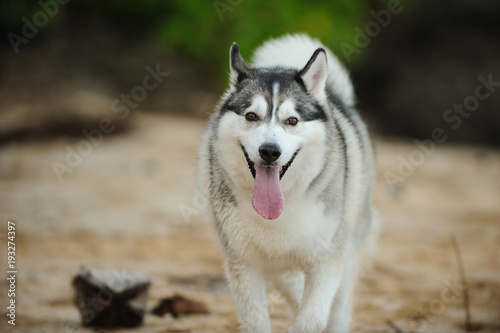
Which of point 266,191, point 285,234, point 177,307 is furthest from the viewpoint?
point 177,307

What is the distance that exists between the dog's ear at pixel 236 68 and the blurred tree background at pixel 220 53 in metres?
8.76

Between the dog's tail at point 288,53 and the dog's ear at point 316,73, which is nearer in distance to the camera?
the dog's ear at point 316,73

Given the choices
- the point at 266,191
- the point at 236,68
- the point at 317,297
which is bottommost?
the point at 317,297

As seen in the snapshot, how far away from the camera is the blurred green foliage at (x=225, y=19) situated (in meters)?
Answer: 12.7

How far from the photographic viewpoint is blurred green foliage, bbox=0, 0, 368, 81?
12.7 metres

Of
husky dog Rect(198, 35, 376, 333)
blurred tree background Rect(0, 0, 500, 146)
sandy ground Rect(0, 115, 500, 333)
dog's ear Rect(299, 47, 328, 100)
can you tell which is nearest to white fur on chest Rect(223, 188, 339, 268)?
husky dog Rect(198, 35, 376, 333)

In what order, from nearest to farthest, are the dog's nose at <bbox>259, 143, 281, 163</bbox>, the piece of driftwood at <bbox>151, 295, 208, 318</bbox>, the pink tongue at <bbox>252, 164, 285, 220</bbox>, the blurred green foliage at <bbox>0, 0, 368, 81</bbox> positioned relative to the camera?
1. the dog's nose at <bbox>259, 143, 281, 163</bbox>
2. the pink tongue at <bbox>252, 164, 285, 220</bbox>
3. the piece of driftwood at <bbox>151, 295, 208, 318</bbox>
4. the blurred green foliage at <bbox>0, 0, 368, 81</bbox>

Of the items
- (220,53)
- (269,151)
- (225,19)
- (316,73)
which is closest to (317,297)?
(269,151)

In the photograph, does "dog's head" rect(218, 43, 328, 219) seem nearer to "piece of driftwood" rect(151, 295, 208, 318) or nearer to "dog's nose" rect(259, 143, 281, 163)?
"dog's nose" rect(259, 143, 281, 163)

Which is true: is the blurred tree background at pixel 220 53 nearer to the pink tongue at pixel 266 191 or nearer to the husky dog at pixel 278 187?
the husky dog at pixel 278 187

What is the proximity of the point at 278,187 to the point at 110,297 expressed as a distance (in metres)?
1.62

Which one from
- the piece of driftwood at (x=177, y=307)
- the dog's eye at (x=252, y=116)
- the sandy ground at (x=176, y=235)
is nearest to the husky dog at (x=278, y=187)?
the dog's eye at (x=252, y=116)

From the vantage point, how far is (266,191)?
339cm

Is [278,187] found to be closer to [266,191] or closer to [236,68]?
[266,191]
